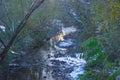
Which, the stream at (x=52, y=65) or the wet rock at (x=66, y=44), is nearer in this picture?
the stream at (x=52, y=65)

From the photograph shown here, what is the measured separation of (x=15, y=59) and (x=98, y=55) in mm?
11571

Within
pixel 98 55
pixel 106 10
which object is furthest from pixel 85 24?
pixel 98 55

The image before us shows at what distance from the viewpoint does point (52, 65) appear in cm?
1817

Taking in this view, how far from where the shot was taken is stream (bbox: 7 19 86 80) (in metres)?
16.0

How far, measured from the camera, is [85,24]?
2573cm

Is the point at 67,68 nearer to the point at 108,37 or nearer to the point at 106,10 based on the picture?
the point at 108,37

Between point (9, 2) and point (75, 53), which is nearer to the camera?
point (9, 2)

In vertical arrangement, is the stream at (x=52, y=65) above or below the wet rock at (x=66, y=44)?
below

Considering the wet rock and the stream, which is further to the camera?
the wet rock

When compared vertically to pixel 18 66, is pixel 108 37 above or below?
above

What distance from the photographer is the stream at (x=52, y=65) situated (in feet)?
52.6

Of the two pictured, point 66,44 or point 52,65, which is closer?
point 52,65

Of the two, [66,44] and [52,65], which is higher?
[66,44]

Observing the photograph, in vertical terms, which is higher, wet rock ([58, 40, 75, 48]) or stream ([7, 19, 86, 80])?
wet rock ([58, 40, 75, 48])
